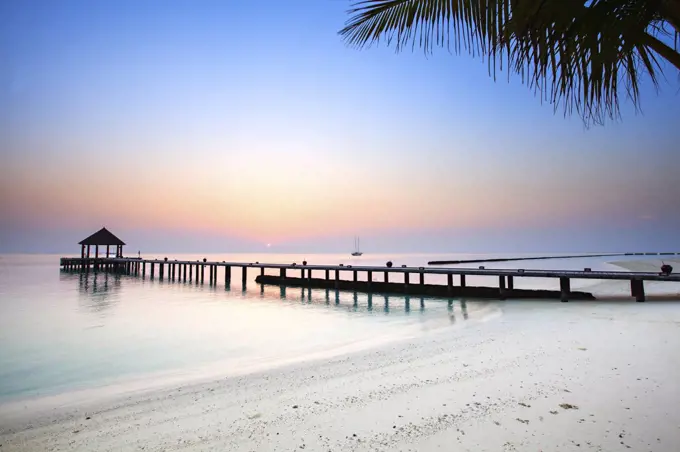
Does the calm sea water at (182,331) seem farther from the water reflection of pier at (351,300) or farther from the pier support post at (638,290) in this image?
the pier support post at (638,290)

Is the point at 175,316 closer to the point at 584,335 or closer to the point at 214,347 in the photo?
the point at 214,347

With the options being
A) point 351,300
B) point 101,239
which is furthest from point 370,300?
point 101,239

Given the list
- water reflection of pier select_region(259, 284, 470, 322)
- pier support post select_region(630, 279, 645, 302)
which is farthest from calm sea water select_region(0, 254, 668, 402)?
pier support post select_region(630, 279, 645, 302)

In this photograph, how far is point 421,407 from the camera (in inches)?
210

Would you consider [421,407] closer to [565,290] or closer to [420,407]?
[420,407]

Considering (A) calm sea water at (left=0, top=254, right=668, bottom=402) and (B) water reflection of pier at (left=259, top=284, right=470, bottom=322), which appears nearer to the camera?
(A) calm sea water at (left=0, top=254, right=668, bottom=402)

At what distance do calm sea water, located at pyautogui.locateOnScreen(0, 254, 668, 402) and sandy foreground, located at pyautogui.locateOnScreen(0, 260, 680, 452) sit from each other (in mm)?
2112

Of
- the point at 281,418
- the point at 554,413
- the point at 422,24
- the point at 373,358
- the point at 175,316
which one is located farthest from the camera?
the point at 175,316

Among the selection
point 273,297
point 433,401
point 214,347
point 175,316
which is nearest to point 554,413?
point 433,401

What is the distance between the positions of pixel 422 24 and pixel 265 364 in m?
8.94

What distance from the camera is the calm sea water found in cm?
966

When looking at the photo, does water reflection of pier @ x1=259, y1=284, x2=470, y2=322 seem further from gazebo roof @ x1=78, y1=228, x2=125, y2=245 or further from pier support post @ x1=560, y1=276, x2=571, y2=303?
gazebo roof @ x1=78, y1=228, x2=125, y2=245

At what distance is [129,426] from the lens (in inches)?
219

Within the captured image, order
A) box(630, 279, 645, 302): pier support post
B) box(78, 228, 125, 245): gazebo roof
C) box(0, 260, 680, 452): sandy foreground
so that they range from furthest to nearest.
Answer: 1. box(78, 228, 125, 245): gazebo roof
2. box(630, 279, 645, 302): pier support post
3. box(0, 260, 680, 452): sandy foreground
